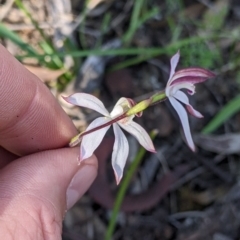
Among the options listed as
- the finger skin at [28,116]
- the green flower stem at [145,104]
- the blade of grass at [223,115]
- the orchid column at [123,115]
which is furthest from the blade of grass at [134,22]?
the green flower stem at [145,104]

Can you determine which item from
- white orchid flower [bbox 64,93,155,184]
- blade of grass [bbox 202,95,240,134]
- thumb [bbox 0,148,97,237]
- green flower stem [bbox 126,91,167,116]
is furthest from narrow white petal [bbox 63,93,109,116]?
blade of grass [bbox 202,95,240,134]

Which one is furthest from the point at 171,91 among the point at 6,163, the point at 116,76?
the point at 116,76

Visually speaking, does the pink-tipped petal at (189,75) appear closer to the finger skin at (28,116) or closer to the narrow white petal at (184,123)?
the narrow white petal at (184,123)

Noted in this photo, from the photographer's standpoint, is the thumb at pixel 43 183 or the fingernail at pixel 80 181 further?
the fingernail at pixel 80 181

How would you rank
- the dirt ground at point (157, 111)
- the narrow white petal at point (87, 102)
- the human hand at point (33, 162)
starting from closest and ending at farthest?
the narrow white petal at point (87, 102), the human hand at point (33, 162), the dirt ground at point (157, 111)

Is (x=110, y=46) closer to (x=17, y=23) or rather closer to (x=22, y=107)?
(x=17, y=23)

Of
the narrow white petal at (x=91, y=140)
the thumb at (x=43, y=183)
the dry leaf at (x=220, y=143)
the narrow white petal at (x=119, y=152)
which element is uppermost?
the narrow white petal at (x=91, y=140)

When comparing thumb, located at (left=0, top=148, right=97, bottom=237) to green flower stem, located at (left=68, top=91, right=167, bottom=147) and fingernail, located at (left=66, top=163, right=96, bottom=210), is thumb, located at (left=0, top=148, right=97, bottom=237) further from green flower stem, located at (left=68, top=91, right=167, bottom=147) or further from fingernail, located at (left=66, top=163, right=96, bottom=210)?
green flower stem, located at (left=68, top=91, right=167, bottom=147)

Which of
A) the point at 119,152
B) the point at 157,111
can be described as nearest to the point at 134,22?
the point at 157,111
